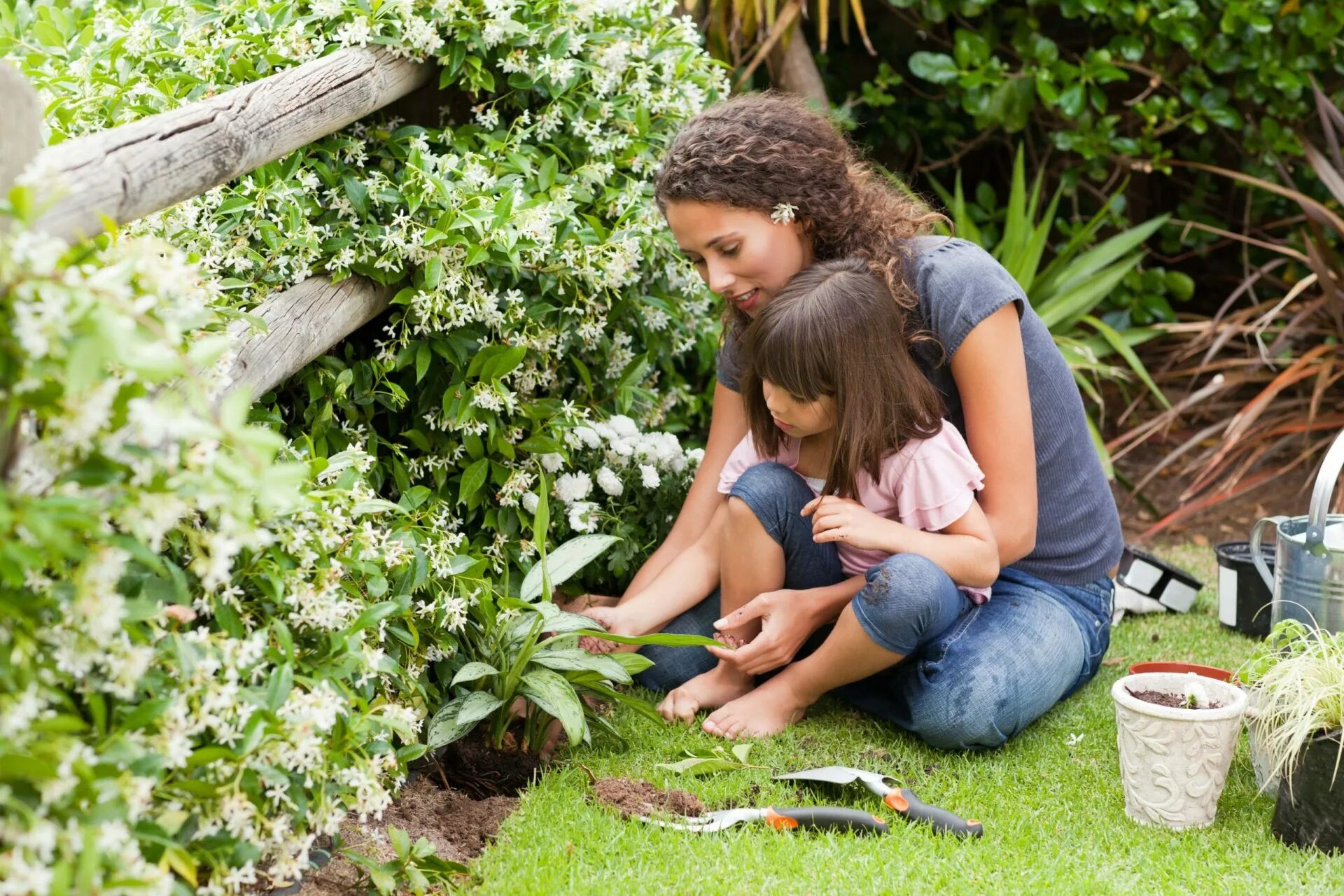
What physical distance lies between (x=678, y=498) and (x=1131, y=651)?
1.04 meters

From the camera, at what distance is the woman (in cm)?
208

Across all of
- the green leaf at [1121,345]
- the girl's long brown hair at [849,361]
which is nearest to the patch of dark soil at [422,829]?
the girl's long brown hair at [849,361]

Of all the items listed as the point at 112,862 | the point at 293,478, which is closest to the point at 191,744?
the point at 112,862

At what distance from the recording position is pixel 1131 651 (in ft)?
8.55

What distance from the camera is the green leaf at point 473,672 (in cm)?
188

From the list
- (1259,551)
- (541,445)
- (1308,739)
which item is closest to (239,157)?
(541,445)

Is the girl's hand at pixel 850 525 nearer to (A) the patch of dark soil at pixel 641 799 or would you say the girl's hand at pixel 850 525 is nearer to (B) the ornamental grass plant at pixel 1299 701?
(A) the patch of dark soil at pixel 641 799

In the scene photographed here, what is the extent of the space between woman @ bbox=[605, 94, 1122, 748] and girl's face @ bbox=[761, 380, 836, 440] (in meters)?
0.18

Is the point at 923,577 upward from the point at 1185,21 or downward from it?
downward

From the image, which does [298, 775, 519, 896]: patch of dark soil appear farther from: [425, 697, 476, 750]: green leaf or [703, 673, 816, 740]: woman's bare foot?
[703, 673, 816, 740]: woman's bare foot

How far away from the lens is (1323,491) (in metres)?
1.95

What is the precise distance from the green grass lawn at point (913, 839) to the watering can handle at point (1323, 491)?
0.38 m

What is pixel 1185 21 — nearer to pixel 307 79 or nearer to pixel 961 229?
pixel 961 229

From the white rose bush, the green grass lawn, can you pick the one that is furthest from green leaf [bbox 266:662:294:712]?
the green grass lawn
